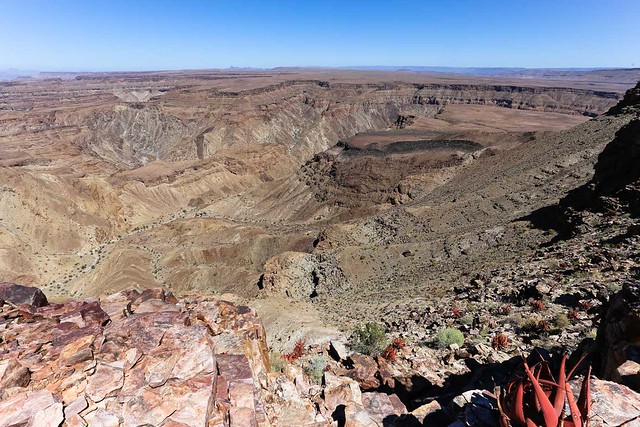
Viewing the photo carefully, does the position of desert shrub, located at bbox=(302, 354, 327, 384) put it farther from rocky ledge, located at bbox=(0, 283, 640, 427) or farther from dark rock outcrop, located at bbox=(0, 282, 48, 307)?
dark rock outcrop, located at bbox=(0, 282, 48, 307)

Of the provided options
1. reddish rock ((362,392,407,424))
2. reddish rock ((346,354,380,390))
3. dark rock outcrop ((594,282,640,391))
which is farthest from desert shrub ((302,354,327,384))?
dark rock outcrop ((594,282,640,391))

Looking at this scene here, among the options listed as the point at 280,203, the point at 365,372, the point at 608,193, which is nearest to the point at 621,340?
the point at 365,372

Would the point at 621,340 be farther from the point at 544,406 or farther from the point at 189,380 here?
the point at 189,380

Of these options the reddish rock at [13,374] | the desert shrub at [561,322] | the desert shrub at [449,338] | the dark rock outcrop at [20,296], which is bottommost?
the desert shrub at [449,338]

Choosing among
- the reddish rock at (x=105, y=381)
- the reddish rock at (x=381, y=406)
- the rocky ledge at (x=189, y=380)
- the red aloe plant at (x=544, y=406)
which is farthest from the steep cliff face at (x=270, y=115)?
the red aloe plant at (x=544, y=406)

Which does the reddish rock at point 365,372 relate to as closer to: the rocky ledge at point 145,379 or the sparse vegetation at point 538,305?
the rocky ledge at point 145,379

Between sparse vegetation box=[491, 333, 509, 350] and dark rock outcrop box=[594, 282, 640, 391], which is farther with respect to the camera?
sparse vegetation box=[491, 333, 509, 350]
